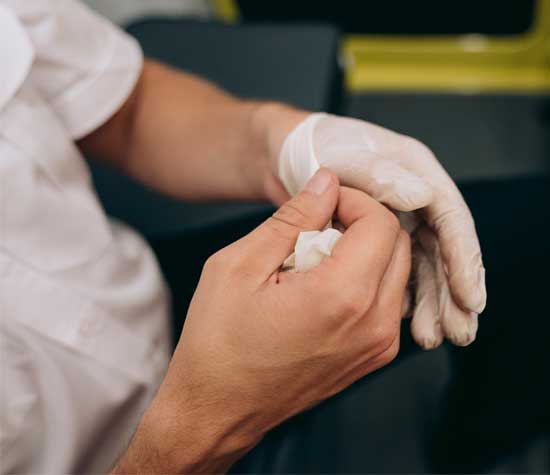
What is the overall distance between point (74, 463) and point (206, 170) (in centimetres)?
33

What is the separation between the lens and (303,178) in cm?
51

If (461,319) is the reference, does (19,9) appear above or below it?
above

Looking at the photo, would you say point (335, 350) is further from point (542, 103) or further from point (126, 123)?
point (542, 103)

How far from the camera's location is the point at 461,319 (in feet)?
1.39

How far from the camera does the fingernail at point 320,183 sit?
402 mm

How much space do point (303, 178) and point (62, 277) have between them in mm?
234

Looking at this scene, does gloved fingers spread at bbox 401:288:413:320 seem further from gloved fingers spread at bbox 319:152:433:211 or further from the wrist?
the wrist

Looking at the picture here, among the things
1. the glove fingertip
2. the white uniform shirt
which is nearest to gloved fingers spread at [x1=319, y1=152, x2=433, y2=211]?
the glove fingertip

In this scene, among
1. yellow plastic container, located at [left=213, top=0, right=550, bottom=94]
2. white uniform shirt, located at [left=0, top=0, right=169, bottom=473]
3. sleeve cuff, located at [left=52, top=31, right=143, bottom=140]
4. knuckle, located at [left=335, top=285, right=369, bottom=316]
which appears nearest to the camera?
knuckle, located at [left=335, top=285, right=369, bottom=316]

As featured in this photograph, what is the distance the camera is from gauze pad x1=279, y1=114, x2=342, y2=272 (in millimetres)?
370

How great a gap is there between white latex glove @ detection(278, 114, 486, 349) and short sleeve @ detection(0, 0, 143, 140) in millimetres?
228

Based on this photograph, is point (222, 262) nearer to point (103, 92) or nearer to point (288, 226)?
point (288, 226)

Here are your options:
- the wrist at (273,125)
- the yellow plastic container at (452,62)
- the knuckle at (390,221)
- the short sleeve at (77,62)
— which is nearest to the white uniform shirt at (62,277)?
the short sleeve at (77,62)

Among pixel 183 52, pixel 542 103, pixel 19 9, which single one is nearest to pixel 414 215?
pixel 19 9
